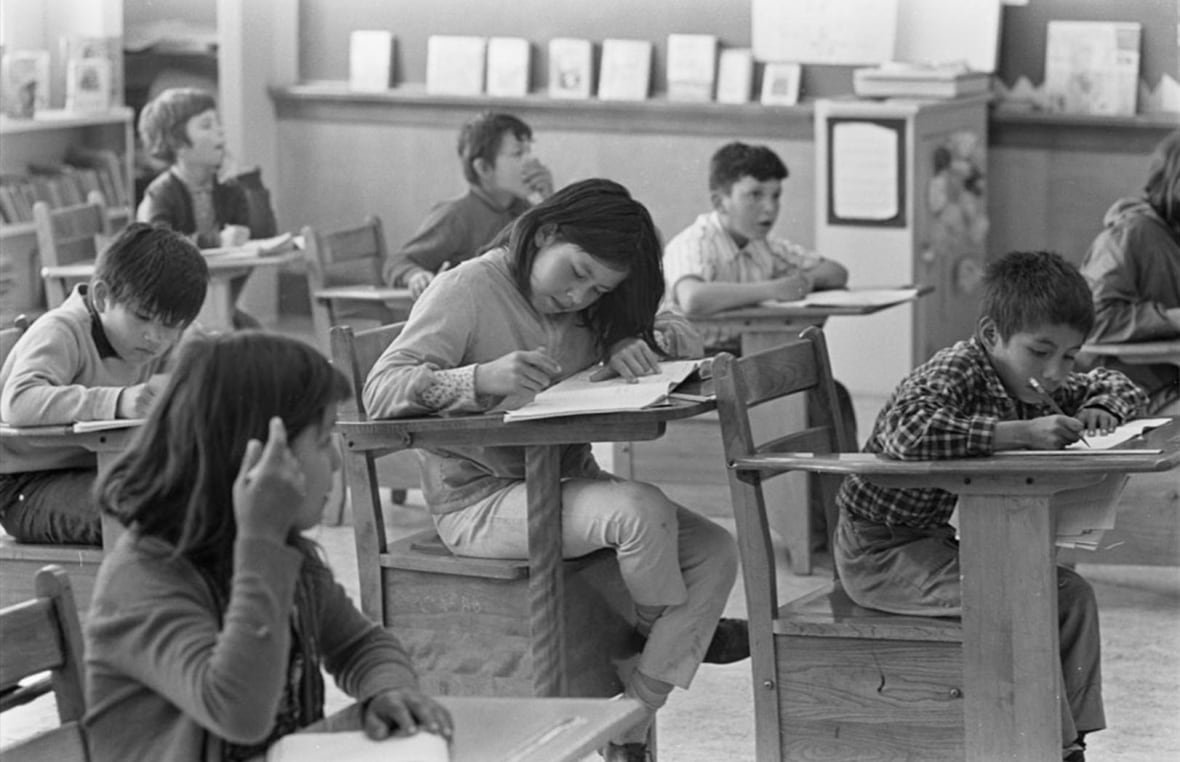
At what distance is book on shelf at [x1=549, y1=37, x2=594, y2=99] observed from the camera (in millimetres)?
7836

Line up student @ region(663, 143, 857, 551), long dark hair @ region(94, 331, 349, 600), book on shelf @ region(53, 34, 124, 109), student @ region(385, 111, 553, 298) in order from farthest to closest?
book on shelf @ region(53, 34, 124, 109) < student @ region(385, 111, 553, 298) < student @ region(663, 143, 857, 551) < long dark hair @ region(94, 331, 349, 600)

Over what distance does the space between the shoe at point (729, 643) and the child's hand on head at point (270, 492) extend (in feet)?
5.05

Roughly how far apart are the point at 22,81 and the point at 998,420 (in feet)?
18.5

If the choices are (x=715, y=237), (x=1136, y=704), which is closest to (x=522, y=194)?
(x=715, y=237)

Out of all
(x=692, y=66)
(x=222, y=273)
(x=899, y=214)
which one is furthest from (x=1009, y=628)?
(x=692, y=66)

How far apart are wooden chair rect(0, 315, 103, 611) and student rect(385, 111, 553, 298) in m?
1.83

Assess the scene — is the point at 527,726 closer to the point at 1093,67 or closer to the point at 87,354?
the point at 87,354

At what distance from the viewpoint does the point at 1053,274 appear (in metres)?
2.97

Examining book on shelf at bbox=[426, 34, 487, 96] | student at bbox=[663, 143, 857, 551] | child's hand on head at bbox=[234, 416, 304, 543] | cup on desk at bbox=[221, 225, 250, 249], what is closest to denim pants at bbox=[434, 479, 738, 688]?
child's hand on head at bbox=[234, 416, 304, 543]

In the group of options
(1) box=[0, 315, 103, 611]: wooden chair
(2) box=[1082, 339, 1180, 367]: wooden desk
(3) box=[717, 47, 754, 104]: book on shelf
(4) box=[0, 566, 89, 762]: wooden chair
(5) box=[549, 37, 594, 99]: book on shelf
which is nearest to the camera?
(4) box=[0, 566, 89, 762]: wooden chair

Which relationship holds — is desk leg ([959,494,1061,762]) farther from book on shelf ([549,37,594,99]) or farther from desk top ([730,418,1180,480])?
book on shelf ([549,37,594,99])

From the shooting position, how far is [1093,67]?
6840 mm

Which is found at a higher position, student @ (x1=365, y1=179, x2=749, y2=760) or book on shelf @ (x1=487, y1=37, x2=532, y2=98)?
book on shelf @ (x1=487, y1=37, x2=532, y2=98)

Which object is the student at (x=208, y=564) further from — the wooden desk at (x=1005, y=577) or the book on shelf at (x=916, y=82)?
the book on shelf at (x=916, y=82)
